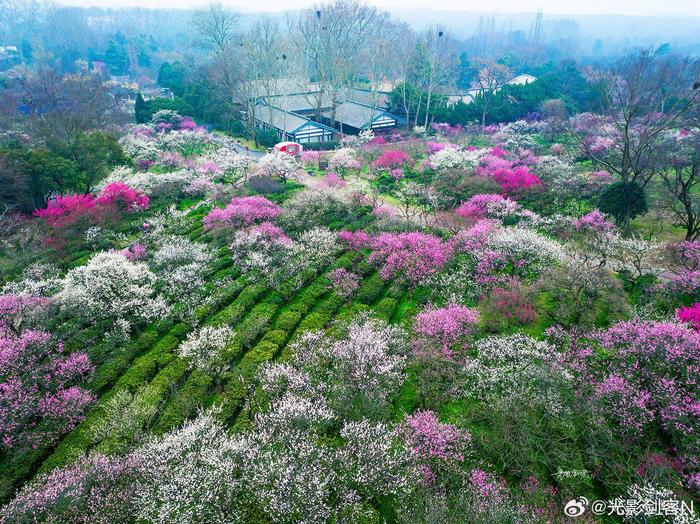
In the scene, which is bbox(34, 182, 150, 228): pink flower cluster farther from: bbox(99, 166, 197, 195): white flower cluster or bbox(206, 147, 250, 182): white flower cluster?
bbox(206, 147, 250, 182): white flower cluster

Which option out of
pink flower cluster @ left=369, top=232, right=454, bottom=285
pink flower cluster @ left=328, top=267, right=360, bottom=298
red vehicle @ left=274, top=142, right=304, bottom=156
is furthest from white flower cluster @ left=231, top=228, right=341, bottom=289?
red vehicle @ left=274, top=142, right=304, bottom=156

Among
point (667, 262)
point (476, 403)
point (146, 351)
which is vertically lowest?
point (146, 351)

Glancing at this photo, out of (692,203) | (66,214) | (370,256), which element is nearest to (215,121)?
(66,214)

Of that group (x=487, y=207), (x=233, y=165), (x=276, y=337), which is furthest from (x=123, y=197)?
(x=487, y=207)

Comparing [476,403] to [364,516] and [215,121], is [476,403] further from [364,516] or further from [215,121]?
[215,121]

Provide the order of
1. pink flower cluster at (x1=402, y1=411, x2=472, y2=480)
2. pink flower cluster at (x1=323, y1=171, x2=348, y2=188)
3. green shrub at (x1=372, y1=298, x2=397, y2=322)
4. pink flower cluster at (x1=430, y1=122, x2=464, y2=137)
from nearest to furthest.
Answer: pink flower cluster at (x1=402, y1=411, x2=472, y2=480) → green shrub at (x1=372, y1=298, x2=397, y2=322) → pink flower cluster at (x1=323, y1=171, x2=348, y2=188) → pink flower cluster at (x1=430, y1=122, x2=464, y2=137)

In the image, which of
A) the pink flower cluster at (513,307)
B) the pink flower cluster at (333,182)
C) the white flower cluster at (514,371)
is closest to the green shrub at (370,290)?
Result: the pink flower cluster at (513,307)
